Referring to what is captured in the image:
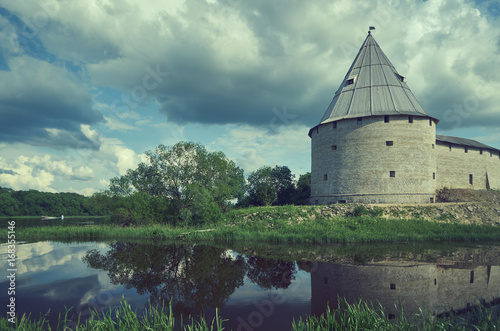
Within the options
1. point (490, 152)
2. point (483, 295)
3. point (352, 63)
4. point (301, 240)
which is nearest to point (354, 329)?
point (483, 295)

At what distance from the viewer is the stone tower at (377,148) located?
2509cm

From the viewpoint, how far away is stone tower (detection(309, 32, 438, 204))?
988 inches

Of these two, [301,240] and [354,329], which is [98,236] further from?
[354,329]

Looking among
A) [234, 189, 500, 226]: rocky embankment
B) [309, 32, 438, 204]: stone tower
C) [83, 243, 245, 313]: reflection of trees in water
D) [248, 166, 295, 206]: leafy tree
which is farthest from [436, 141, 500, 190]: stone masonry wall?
[83, 243, 245, 313]: reflection of trees in water

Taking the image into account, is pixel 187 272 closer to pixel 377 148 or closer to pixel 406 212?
→ pixel 406 212

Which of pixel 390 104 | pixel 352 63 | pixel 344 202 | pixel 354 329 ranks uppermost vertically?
pixel 352 63

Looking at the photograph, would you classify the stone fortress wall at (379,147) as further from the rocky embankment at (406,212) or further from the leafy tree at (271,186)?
the leafy tree at (271,186)

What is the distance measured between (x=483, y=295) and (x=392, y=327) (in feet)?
18.5

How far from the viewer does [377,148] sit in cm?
2547

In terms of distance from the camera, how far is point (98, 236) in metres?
20.5

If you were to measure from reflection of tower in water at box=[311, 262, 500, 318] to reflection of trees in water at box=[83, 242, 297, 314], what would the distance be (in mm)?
1529

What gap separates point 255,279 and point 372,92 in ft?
80.1

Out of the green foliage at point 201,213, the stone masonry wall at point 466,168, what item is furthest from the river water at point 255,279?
the stone masonry wall at point 466,168

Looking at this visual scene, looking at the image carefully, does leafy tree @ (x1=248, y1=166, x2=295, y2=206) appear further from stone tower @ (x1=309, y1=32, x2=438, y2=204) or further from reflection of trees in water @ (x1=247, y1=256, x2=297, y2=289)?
reflection of trees in water @ (x1=247, y1=256, x2=297, y2=289)
